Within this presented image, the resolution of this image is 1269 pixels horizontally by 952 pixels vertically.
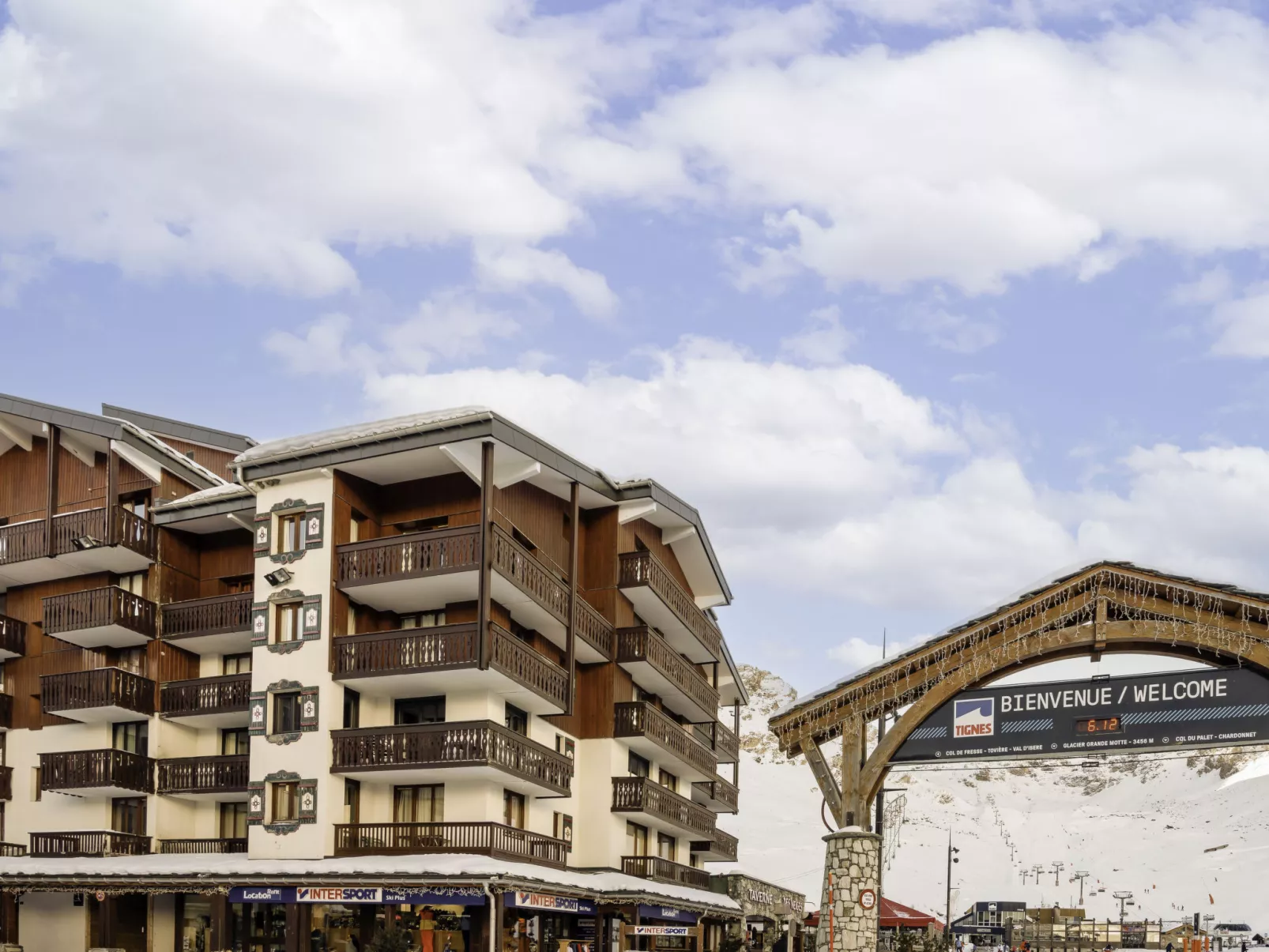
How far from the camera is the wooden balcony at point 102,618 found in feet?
Answer: 142

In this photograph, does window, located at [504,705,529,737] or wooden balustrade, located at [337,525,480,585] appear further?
window, located at [504,705,529,737]

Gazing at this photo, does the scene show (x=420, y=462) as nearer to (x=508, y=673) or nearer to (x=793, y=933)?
(x=508, y=673)

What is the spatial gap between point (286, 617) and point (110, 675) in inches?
284

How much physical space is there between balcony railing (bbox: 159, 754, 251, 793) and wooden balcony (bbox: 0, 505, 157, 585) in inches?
245

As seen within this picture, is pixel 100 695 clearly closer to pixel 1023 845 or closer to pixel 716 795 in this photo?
pixel 716 795

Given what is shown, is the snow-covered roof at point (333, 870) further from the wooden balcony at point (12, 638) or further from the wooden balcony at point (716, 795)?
the wooden balcony at point (716, 795)

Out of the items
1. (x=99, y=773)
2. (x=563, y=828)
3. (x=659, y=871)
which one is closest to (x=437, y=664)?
(x=563, y=828)

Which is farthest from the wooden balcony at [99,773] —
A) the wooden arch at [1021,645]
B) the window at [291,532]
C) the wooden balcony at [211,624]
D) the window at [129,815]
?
the wooden arch at [1021,645]

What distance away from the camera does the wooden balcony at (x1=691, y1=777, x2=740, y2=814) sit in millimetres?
58406

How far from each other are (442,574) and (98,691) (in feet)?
42.3

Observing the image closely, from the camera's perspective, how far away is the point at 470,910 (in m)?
37.0

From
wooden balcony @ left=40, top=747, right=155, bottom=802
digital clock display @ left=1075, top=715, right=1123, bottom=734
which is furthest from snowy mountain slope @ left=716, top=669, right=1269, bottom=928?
digital clock display @ left=1075, top=715, right=1123, bottom=734

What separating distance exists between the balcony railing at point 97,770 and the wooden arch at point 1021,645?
19731 millimetres

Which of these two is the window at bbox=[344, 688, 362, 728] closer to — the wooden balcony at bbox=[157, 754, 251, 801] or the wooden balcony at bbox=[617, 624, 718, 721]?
the wooden balcony at bbox=[157, 754, 251, 801]
